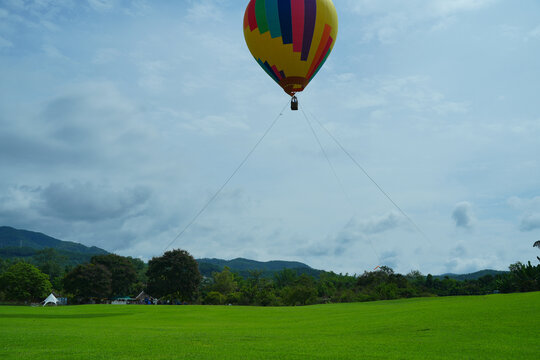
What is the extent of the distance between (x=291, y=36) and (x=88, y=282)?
61.6 metres

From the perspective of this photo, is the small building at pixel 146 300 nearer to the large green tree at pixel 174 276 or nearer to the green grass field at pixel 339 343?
the large green tree at pixel 174 276

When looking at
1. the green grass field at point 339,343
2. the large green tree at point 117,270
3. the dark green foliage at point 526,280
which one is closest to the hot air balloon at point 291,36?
the green grass field at point 339,343

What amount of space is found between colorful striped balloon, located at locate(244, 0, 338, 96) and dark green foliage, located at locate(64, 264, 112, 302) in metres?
58.5

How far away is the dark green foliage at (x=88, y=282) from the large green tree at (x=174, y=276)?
9.02m

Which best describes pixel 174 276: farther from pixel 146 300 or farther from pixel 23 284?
pixel 23 284

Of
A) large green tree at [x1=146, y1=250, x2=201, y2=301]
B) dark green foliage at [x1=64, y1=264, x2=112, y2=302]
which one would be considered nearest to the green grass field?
large green tree at [x1=146, y1=250, x2=201, y2=301]

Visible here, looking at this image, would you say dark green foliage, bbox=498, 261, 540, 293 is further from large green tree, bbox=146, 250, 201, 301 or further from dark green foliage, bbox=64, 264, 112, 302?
dark green foliage, bbox=64, 264, 112, 302

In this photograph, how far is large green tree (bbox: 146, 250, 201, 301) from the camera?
69188 mm

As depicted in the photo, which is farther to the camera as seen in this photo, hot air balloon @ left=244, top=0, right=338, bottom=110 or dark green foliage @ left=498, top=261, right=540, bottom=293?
dark green foliage @ left=498, top=261, right=540, bottom=293

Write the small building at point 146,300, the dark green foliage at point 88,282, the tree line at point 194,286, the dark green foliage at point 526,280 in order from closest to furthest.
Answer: the dark green foliage at point 526,280 → the tree line at point 194,286 → the dark green foliage at point 88,282 → the small building at point 146,300

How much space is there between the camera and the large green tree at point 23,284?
256 ft

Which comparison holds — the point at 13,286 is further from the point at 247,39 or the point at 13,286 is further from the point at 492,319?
the point at 492,319

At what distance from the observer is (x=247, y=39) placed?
1059 inches

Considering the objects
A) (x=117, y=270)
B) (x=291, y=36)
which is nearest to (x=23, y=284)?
(x=117, y=270)
